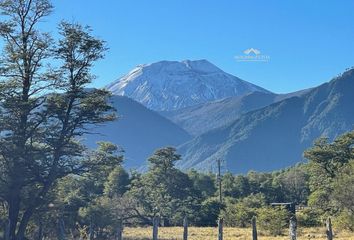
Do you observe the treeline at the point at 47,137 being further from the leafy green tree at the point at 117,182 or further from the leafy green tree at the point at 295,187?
the leafy green tree at the point at 295,187

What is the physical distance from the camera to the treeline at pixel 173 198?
34.2 m

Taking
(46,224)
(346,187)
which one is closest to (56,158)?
(46,224)

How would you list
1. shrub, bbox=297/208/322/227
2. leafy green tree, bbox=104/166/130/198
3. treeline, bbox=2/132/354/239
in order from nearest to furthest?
treeline, bbox=2/132/354/239 < shrub, bbox=297/208/322/227 < leafy green tree, bbox=104/166/130/198

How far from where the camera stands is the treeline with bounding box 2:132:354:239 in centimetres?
3416

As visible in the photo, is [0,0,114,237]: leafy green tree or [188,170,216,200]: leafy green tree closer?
[0,0,114,237]: leafy green tree

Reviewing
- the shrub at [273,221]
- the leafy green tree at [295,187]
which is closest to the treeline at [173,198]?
the shrub at [273,221]

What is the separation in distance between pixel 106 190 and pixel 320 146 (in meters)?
25.1

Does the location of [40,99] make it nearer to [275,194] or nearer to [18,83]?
[18,83]

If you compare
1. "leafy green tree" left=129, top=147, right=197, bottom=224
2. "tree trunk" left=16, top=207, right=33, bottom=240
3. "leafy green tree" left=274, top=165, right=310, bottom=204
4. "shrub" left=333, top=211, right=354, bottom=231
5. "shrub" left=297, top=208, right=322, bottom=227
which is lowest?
"tree trunk" left=16, top=207, right=33, bottom=240

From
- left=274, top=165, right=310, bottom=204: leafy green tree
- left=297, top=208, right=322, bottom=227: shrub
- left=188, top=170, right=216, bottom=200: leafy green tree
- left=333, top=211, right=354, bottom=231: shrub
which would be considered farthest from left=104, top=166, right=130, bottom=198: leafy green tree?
left=333, top=211, right=354, bottom=231: shrub

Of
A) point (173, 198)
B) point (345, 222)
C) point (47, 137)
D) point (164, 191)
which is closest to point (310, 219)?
point (345, 222)

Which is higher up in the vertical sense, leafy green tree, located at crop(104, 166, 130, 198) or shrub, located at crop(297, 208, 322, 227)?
leafy green tree, located at crop(104, 166, 130, 198)

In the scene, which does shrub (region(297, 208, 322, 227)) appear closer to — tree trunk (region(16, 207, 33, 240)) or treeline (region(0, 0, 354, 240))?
treeline (region(0, 0, 354, 240))

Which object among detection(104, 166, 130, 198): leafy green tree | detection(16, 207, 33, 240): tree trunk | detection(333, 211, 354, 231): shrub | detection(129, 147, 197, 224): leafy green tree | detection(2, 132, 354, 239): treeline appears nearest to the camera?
detection(16, 207, 33, 240): tree trunk
